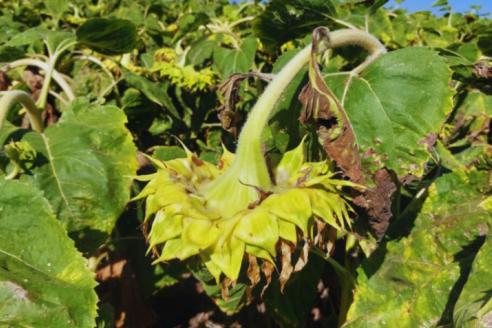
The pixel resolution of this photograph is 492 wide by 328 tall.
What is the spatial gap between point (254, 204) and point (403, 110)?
Answer: 1.47 feet

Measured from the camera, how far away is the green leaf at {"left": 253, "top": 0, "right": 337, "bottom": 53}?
4.55ft

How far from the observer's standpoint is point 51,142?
5.44 feet

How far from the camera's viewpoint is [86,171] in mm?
1559

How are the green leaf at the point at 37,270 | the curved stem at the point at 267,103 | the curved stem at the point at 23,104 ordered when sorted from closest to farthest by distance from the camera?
the green leaf at the point at 37,270 < the curved stem at the point at 267,103 < the curved stem at the point at 23,104

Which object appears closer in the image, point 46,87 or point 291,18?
point 291,18

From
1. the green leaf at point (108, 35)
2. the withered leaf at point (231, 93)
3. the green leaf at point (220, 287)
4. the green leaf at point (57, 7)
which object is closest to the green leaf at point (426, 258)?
the green leaf at point (220, 287)

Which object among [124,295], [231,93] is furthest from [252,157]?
[124,295]

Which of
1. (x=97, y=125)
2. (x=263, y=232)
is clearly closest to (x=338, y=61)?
(x=97, y=125)

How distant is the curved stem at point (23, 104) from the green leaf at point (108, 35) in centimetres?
39

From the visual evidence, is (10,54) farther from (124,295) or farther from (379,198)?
(379,198)

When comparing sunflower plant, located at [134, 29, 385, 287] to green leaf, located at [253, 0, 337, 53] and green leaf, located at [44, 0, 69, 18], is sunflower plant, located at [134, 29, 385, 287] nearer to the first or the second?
green leaf, located at [253, 0, 337, 53]

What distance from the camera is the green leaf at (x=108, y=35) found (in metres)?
1.90

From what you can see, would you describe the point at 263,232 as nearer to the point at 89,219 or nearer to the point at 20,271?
the point at 20,271

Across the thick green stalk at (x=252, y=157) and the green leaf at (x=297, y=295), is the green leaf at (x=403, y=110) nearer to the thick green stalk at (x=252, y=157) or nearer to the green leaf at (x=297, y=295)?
the thick green stalk at (x=252, y=157)
